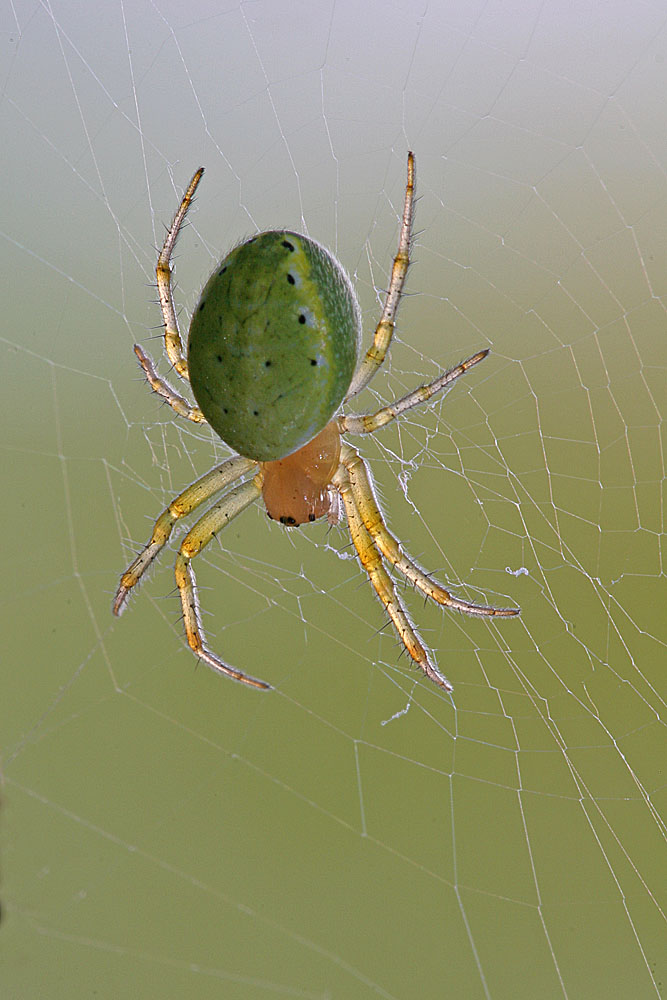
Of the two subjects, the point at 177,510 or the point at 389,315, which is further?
the point at 177,510

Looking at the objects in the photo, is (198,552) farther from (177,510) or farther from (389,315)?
(389,315)

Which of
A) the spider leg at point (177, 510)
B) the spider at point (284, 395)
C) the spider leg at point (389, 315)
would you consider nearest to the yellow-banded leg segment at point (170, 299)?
the spider at point (284, 395)

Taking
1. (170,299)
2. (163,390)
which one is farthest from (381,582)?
(170,299)

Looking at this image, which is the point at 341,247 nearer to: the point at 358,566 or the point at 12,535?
the point at 358,566

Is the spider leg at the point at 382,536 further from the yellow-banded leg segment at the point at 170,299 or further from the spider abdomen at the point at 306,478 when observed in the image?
the yellow-banded leg segment at the point at 170,299

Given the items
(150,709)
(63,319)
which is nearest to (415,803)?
(150,709)

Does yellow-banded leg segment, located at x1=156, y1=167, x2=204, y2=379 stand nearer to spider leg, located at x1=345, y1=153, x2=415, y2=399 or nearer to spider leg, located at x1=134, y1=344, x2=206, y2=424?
→ spider leg, located at x1=134, y1=344, x2=206, y2=424
